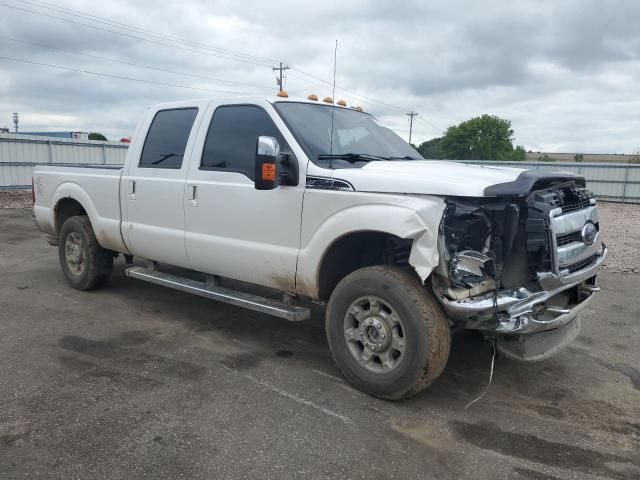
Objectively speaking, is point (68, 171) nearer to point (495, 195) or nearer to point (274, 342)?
point (274, 342)

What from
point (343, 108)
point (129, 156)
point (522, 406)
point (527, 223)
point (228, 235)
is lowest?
point (522, 406)

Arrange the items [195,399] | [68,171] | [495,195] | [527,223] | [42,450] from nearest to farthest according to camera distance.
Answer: [42,450] → [495,195] → [527,223] → [195,399] → [68,171]

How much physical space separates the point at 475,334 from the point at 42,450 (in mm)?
3409

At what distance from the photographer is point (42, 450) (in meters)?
2.91

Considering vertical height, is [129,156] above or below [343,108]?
below

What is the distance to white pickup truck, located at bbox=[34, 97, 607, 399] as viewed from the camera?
130 inches

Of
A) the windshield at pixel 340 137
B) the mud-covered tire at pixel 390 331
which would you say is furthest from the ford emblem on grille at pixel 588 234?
the windshield at pixel 340 137

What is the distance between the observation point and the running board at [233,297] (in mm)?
4059

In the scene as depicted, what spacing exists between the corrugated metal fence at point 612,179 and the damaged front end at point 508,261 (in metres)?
20.4

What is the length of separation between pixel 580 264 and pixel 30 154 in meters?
20.0

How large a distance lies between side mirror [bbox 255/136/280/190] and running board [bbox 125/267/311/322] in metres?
0.96

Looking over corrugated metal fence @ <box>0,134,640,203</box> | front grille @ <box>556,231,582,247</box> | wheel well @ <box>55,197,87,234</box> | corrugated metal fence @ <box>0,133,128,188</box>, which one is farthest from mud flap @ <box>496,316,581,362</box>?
corrugated metal fence @ <box>0,133,128,188</box>

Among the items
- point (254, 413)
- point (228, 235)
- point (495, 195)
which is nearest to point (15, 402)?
point (254, 413)

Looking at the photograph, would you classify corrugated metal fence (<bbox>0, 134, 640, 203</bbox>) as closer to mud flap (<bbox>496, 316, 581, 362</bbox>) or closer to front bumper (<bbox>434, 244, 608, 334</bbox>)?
mud flap (<bbox>496, 316, 581, 362</bbox>)
